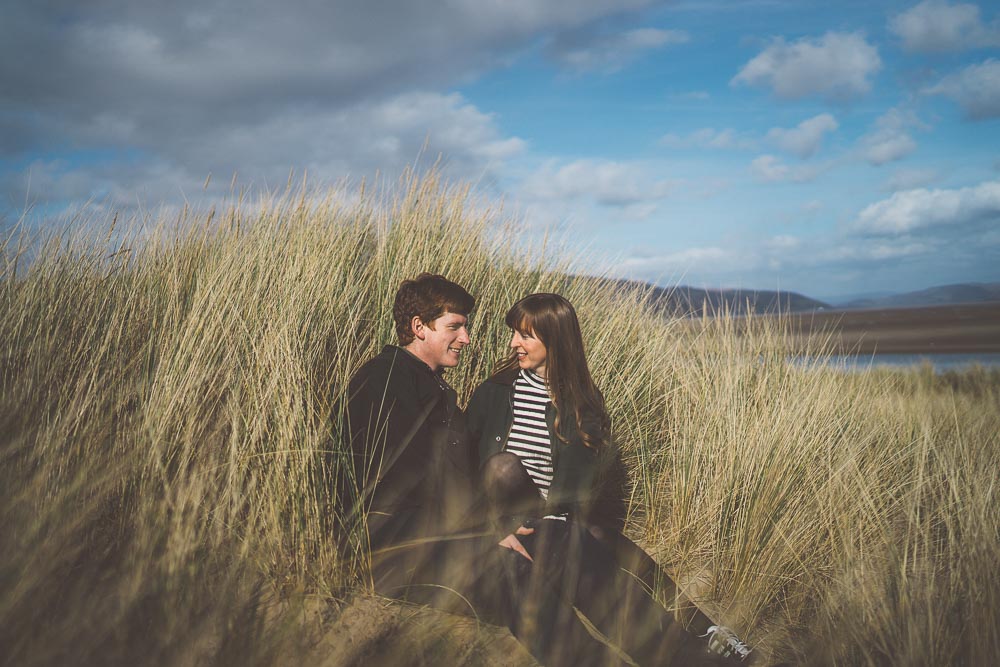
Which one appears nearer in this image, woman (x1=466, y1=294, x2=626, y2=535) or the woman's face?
woman (x1=466, y1=294, x2=626, y2=535)

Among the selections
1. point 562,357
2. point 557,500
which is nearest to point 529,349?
point 562,357

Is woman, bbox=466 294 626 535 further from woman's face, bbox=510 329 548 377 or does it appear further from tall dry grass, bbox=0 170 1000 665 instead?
tall dry grass, bbox=0 170 1000 665

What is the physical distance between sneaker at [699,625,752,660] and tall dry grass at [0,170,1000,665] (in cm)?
11

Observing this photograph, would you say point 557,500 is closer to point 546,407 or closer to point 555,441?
point 555,441

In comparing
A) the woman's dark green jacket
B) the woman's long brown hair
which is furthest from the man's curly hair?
the woman's dark green jacket

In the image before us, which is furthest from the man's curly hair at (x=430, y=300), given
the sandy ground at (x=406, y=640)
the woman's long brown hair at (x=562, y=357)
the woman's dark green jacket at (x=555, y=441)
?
Result: the sandy ground at (x=406, y=640)

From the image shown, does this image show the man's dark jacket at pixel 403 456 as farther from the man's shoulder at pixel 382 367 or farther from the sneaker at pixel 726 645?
the sneaker at pixel 726 645

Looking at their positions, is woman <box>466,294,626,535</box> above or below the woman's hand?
above

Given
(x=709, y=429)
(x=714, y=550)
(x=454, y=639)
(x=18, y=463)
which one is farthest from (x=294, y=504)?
(x=709, y=429)

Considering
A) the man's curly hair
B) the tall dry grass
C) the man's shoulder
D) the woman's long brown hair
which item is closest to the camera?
the tall dry grass

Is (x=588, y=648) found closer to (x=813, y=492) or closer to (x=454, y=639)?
(x=454, y=639)

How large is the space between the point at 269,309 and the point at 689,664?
7.26 feet

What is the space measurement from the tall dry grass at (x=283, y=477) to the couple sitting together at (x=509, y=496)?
0.18 meters

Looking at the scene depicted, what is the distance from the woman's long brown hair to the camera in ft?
8.43
